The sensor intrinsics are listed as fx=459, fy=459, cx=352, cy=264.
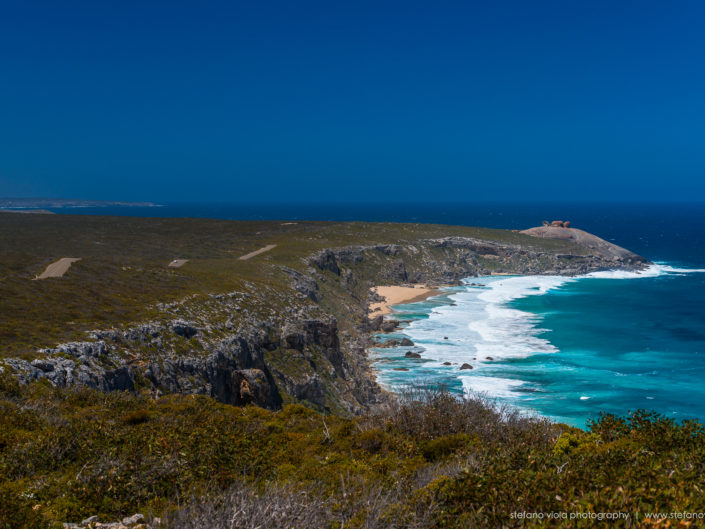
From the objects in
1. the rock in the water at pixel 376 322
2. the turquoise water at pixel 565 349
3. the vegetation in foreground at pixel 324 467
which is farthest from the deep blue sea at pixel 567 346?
the vegetation in foreground at pixel 324 467

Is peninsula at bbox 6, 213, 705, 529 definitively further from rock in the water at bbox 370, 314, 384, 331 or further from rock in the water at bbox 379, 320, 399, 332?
rock in the water at bbox 379, 320, 399, 332

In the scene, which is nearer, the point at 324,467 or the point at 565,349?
the point at 324,467

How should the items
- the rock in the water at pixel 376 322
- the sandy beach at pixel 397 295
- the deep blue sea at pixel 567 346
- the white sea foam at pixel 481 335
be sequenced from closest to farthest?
the deep blue sea at pixel 567 346, the white sea foam at pixel 481 335, the rock in the water at pixel 376 322, the sandy beach at pixel 397 295

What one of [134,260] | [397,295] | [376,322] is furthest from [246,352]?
[397,295]

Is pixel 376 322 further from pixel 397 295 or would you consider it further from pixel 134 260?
pixel 134 260

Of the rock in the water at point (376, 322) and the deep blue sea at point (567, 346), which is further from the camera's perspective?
the rock in the water at point (376, 322)

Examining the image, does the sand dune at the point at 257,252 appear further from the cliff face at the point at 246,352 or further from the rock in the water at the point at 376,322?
the rock in the water at the point at 376,322
